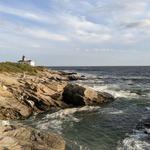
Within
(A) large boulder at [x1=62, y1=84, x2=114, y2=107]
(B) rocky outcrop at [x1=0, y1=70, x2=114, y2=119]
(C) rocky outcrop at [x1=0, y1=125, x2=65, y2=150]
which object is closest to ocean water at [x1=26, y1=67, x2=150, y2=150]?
(A) large boulder at [x1=62, y1=84, x2=114, y2=107]

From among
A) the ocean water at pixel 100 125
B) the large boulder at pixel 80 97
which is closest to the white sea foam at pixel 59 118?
the ocean water at pixel 100 125

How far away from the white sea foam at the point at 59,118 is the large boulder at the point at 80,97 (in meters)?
1.63

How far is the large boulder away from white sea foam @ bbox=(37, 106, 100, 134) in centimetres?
163

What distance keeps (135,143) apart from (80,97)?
16401 millimetres

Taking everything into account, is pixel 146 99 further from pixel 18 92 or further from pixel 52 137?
pixel 52 137

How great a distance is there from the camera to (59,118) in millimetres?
30688

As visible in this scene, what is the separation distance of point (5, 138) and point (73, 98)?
2124 cm

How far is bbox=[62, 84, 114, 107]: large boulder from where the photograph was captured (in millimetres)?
38091

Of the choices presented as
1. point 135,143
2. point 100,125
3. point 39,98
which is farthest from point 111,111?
point 135,143

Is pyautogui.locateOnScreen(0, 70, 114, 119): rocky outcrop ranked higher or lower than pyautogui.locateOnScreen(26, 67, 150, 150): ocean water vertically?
higher

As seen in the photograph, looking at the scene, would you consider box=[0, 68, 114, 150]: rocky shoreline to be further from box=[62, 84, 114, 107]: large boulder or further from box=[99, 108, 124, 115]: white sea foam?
box=[99, 108, 124, 115]: white sea foam

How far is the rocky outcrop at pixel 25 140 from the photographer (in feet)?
55.6

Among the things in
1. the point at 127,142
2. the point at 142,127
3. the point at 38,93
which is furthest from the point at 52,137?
the point at 38,93

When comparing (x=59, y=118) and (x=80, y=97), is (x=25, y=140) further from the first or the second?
(x=80, y=97)
